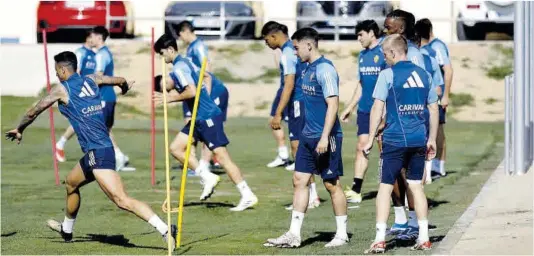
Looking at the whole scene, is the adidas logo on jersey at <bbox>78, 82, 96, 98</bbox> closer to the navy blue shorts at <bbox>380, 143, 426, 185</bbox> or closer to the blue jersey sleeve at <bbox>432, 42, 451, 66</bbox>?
the navy blue shorts at <bbox>380, 143, 426, 185</bbox>

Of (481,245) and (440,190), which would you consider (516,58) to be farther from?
(481,245)

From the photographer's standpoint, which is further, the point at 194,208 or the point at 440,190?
the point at 440,190

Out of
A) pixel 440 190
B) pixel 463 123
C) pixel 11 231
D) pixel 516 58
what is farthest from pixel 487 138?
pixel 11 231

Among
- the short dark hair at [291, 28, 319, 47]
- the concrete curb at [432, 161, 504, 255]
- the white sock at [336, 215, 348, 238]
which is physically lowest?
the concrete curb at [432, 161, 504, 255]

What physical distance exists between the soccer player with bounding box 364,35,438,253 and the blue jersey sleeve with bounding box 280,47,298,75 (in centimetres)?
329

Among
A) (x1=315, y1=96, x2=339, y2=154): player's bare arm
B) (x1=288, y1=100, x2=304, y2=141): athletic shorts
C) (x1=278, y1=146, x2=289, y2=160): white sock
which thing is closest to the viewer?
(x1=315, y1=96, x2=339, y2=154): player's bare arm

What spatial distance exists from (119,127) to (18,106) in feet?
11.2

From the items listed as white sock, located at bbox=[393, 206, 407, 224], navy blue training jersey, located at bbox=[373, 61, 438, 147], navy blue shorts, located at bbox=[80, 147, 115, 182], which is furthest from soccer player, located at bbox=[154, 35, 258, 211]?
navy blue training jersey, located at bbox=[373, 61, 438, 147]

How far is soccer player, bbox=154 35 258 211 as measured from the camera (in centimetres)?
1533

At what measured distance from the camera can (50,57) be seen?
30.8m

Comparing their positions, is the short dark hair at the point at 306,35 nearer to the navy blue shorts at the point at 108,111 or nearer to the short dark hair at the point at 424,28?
the short dark hair at the point at 424,28

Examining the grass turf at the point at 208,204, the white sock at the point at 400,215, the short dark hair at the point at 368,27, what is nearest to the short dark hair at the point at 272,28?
the short dark hair at the point at 368,27

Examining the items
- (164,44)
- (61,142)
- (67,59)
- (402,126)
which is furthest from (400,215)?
(61,142)

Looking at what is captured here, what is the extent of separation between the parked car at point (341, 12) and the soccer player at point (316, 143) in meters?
18.9
